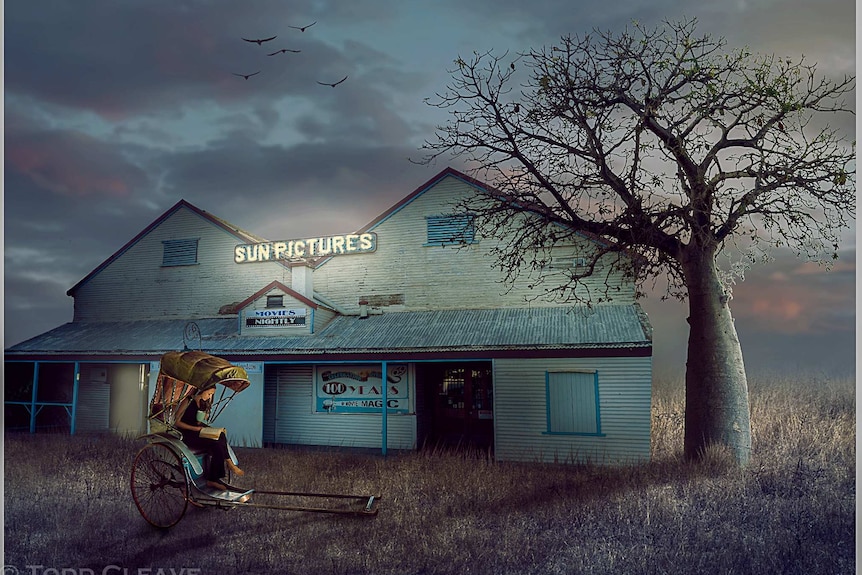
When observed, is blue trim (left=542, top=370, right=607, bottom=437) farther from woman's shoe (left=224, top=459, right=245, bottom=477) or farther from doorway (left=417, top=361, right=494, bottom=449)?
woman's shoe (left=224, top=459, right=245, bottom=477)

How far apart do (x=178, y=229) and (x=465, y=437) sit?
7050mm

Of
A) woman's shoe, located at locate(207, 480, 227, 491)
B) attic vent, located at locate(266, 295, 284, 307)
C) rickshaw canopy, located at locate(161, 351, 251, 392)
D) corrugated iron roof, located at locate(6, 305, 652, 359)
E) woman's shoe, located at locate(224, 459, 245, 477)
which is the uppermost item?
attic vent, located at locate(266, 295, 284, 307)

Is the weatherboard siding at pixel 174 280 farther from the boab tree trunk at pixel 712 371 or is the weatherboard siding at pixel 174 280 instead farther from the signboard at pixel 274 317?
the boab tree trunk at pixel 712 371

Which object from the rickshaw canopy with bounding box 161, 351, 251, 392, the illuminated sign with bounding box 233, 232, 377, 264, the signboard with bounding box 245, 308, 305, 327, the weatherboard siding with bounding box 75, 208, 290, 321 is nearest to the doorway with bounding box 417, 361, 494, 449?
the signboard with bounding box 245, 308, 305, 327

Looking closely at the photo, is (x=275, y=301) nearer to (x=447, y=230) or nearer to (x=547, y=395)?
(x=447, y=230)

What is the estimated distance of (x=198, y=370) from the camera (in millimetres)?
6238

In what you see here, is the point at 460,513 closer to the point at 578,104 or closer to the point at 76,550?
the point at 76,550

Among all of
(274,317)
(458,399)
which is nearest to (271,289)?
(274,317)

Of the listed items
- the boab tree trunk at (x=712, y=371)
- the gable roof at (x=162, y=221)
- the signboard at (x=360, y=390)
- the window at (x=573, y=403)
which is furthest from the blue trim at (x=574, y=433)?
the gable roof at (x=162, y=221)

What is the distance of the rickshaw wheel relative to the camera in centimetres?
637

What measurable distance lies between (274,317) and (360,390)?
2249 millimetres

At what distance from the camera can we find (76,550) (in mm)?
6453

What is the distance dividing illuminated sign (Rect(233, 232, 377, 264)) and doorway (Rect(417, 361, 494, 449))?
3012mm

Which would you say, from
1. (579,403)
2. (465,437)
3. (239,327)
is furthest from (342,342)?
(579,403)
